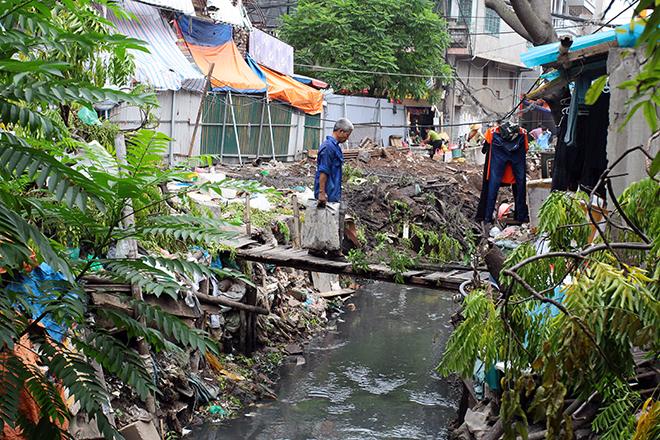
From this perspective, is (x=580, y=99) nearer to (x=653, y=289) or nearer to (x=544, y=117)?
(x=653, y=289)

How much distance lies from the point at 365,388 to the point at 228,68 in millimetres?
Result: 12300

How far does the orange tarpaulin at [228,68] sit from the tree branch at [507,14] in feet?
30.1

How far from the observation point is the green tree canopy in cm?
2812

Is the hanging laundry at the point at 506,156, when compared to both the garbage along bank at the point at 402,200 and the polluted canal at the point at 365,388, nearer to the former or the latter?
the polluted canal at the point at 365,388

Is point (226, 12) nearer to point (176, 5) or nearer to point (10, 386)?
point (176, 5)

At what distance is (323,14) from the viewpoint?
2806 centimetres

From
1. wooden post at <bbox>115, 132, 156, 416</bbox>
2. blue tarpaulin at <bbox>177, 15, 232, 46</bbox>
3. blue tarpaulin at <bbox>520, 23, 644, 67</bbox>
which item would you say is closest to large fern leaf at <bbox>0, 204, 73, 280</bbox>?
wooden post at <bbox>115, 132, 156, 416</bbox>

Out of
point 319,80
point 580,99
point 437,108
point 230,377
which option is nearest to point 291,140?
point 319,80

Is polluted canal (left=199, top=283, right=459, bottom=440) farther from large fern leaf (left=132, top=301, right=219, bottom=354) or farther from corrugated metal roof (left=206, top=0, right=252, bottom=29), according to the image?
corrugated metal roof (left=206, top=0, right=252, bottom=29)

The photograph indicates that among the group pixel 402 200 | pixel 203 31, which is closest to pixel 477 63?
pixel 203 31

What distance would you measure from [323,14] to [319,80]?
229cm

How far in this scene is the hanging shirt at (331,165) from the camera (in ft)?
31.9

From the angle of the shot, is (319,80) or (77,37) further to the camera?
(319,80)

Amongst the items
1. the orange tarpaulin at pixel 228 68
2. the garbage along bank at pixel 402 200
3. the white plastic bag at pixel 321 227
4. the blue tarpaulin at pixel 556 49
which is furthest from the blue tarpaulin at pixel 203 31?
the blue tarpaulin at pixel 556 49
